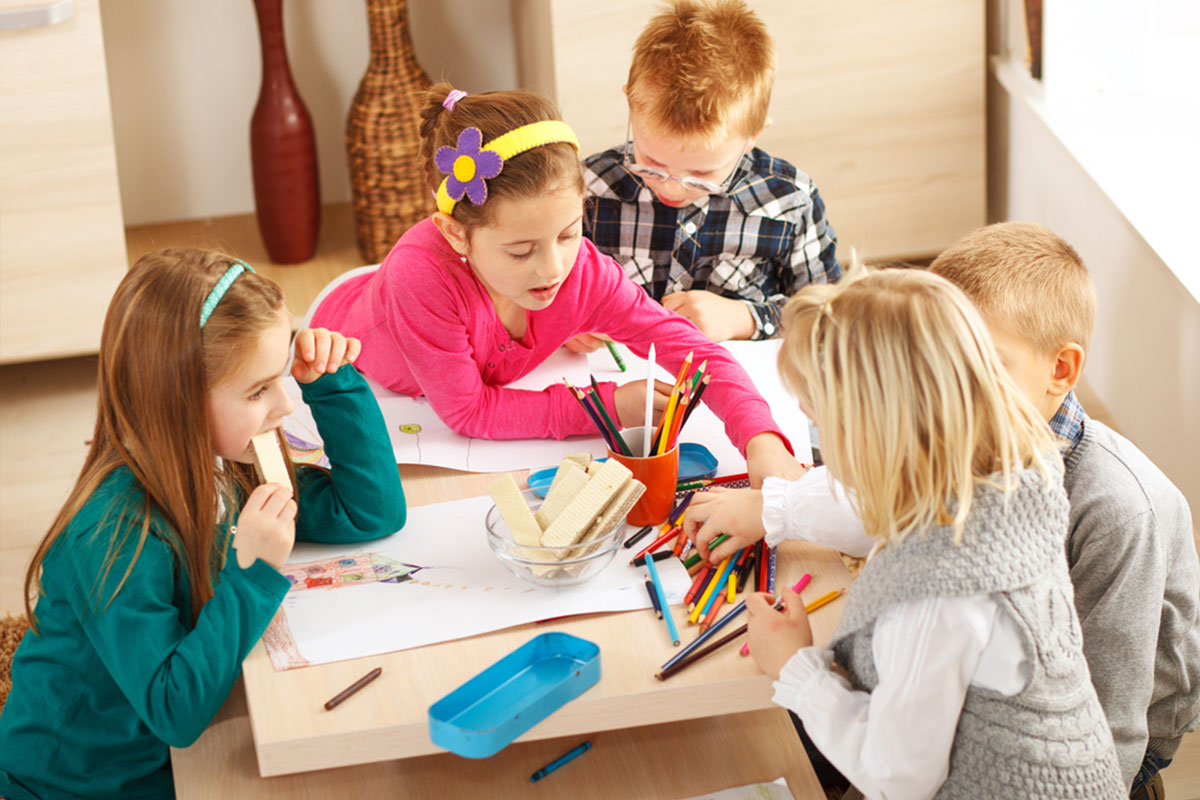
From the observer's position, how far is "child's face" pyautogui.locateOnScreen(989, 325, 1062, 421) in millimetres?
1126

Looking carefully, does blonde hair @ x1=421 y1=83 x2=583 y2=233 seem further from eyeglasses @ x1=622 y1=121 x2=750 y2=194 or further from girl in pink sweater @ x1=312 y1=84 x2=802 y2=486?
eyeglasses @ x1=622 y1=121 x2=750 y2=194

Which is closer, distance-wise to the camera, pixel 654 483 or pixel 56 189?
pixel 654 483

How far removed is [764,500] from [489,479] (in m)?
0.30

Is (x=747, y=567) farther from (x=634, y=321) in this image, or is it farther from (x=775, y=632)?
(x=634, y=321)

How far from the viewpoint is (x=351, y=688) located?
0.91 m

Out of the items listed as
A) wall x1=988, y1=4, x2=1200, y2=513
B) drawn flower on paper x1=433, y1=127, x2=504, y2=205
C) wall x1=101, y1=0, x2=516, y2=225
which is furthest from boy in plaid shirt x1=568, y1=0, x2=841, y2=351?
wall x1=101, y1=0, x2=516, y2=225

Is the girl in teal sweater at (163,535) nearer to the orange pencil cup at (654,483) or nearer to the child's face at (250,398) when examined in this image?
the child's face at (250,398)

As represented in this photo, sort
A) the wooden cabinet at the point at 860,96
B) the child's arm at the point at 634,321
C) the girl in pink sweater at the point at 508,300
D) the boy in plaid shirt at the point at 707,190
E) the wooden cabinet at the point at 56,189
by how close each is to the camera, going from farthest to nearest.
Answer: the wooden cabinet at the point at 860,96 → the wooden cabinet at the point at 56,189 → the boy in plaid shirt at the point at 707,190 → the child's arm at the point at 634,321 → the girl in pink sweater at the point at 508,300

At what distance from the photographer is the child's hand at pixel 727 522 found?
41.7 inches

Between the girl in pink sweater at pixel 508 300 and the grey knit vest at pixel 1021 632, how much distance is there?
0.30 m

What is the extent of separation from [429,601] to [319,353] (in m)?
0.32

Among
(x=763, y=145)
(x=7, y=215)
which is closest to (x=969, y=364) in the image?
(x=763, y=145)

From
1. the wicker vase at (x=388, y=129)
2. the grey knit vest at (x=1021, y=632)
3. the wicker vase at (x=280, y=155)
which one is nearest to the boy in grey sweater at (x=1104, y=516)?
the grey knit vest at (x=1021, y=632)

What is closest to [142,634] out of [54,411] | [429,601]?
[429,601]
